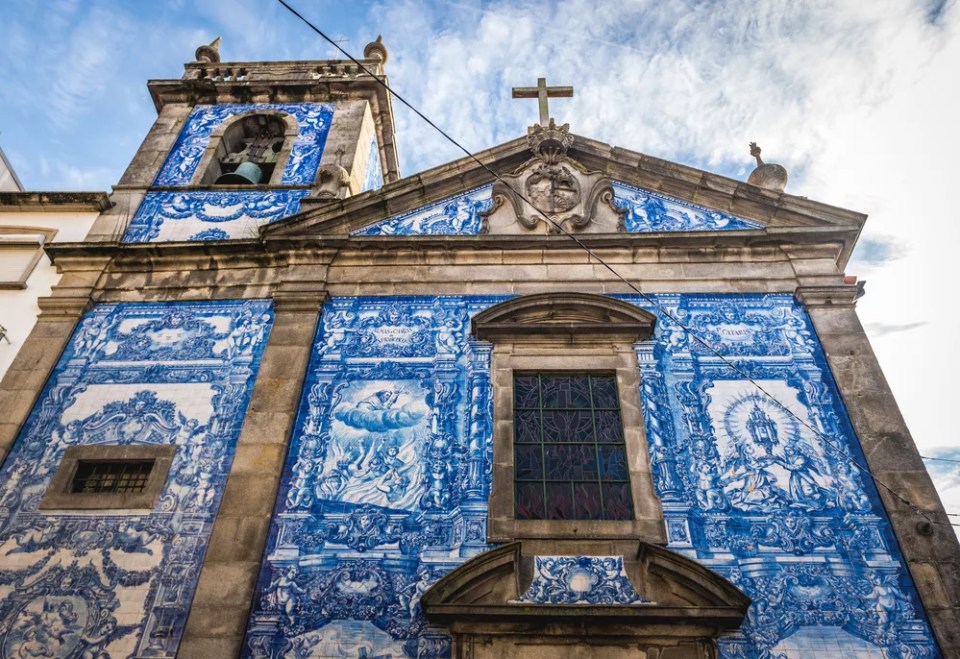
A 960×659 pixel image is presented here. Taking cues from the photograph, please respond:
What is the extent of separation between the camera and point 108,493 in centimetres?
671

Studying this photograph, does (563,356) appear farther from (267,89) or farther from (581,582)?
(267,89)

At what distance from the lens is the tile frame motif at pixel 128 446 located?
593cm

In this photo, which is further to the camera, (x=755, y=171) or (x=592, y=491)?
(x=755, y=171)

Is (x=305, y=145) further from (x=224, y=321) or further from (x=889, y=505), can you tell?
(x=889, y=505)

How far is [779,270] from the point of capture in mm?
8141

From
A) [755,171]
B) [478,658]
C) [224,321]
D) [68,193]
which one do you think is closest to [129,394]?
[224,321]

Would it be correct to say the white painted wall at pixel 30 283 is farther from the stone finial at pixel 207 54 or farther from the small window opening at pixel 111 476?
the stone finial at pixel 207 54

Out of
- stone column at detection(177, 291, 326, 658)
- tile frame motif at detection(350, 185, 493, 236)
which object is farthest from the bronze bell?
stone column at detection(177, 291, 326, 658)

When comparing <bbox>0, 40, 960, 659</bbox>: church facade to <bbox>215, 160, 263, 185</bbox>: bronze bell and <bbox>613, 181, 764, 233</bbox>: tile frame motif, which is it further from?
<bbox>215, 160, 263, 185</bbox>: bronze bell

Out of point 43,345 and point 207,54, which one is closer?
point 43,345

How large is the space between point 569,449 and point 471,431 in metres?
0.97

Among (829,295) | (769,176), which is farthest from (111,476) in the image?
(769,176)

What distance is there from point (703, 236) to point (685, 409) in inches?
92.7

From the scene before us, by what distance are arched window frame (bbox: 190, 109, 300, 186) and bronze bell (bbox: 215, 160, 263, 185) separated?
0.14m
